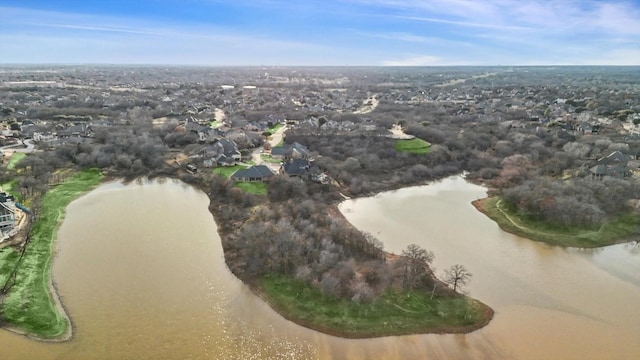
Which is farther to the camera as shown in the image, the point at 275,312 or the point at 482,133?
the point at 482,133

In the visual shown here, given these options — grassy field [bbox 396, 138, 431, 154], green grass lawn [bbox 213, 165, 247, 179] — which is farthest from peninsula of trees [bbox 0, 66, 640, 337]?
green grass lawn [bbox 213, 165, 247, 179]

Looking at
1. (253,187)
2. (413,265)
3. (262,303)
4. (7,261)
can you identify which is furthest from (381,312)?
(7,261)

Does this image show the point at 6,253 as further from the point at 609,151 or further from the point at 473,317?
the point at 609,151

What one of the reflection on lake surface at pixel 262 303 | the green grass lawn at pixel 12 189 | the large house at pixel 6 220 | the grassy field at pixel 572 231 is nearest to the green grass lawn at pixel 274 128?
the reflection on lake surface at pixel 262 303

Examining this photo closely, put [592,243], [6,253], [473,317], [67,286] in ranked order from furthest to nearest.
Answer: [592,243] < [6,253] < [67,286] < [473,317]

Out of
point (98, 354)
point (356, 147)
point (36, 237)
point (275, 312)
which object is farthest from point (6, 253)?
point (356, 147)

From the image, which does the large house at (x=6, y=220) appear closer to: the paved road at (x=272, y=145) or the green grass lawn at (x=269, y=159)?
the paved road at (x=272, y=145)
